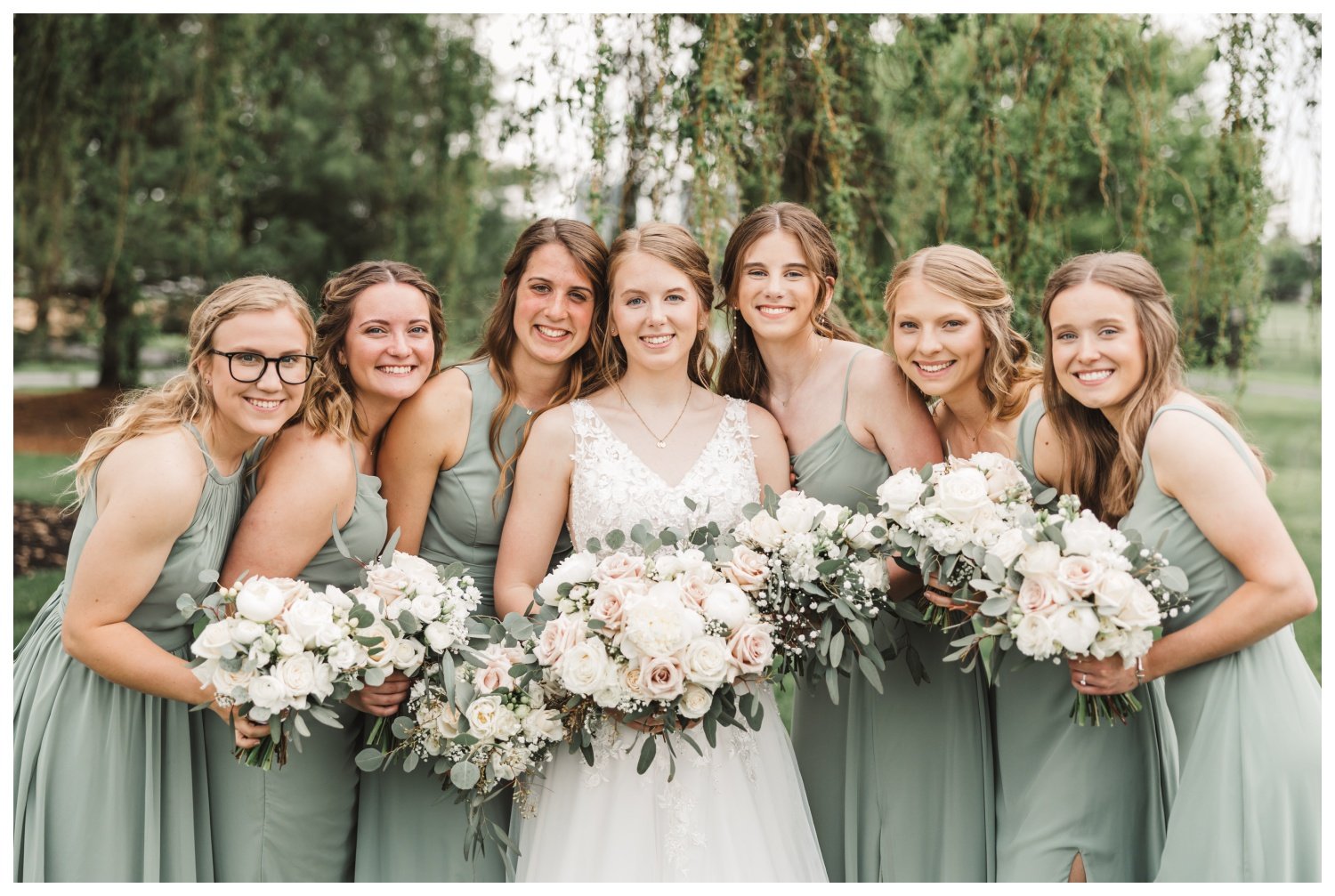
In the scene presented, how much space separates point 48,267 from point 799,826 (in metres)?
9.17

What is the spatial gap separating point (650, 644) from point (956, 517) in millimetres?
973

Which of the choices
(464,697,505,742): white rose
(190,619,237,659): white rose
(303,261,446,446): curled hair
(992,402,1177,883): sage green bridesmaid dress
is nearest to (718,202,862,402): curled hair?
(992,402,1177,883): sage green bridesmaid dress

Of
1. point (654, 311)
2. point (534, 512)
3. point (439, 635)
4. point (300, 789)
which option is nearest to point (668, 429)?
point (654, 311)

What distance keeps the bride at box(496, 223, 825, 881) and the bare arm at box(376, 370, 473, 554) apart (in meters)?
0.34

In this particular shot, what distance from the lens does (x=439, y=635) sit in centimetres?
304

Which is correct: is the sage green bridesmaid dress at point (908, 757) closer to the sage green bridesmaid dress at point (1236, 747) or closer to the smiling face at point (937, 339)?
the smiling face at point (937, 339)

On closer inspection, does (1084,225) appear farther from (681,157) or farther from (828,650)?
(828,650)

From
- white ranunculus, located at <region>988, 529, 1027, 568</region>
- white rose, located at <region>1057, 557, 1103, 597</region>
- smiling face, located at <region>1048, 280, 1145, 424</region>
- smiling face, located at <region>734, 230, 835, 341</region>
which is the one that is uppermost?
smiling face, located at <region>734, 230, 835, 341</region>

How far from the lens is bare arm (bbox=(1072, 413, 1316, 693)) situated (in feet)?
9.53

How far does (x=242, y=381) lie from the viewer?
10.4 feet

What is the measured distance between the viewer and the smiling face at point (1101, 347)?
3229 mm

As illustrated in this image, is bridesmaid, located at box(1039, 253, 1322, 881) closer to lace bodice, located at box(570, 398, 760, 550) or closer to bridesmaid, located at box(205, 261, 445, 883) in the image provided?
lace bodice, located at box(570, 398, 760, 550)

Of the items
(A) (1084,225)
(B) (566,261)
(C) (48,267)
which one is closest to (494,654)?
(B) (566,261)

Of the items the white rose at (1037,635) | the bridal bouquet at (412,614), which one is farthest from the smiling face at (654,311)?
the white rose at (1037,635)
